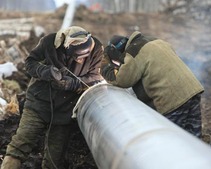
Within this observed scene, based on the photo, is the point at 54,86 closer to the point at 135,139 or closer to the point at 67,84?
the point at 67,84

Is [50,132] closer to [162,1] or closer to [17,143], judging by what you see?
[17,143]

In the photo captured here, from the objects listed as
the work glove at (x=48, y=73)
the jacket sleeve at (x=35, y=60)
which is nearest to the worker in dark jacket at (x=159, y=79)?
the work glove at (x=48, y=73)

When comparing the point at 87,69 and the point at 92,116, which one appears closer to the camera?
the point at 92,116

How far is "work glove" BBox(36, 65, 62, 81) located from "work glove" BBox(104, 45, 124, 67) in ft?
2.45

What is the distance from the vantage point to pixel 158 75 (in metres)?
4.91

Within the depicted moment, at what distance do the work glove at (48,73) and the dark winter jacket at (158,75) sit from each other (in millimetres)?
699

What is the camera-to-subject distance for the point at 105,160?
357 centimetres

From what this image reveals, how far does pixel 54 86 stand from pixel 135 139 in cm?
221

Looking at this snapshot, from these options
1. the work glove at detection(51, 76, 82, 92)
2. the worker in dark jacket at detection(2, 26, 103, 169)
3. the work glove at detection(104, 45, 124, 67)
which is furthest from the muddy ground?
the work glove at detection(104, 45, 124, 67)

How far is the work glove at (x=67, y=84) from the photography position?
5.14 m

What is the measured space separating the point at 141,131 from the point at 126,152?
22 cm

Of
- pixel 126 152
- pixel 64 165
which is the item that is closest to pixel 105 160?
pixel 126 152

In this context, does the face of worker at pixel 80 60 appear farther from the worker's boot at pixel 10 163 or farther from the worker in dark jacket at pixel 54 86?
the worker's boot at pixel 10 163

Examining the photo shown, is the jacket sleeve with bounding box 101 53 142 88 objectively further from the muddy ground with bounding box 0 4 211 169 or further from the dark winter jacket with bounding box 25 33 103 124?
the muddy ground with bounding box 0 4 211 169
